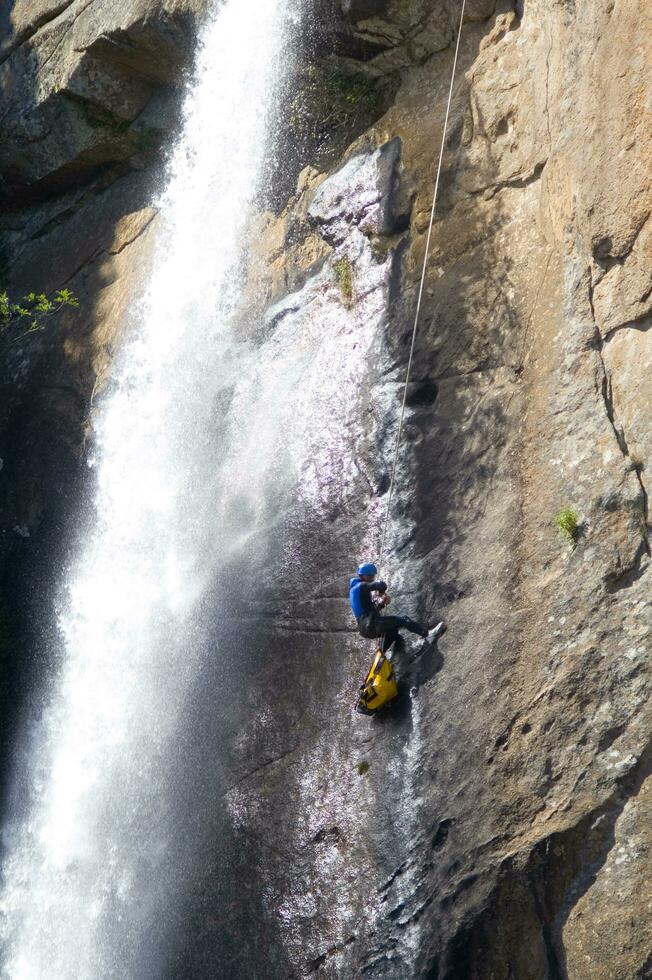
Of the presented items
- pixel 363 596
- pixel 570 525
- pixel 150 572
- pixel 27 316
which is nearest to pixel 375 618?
pixel 363 596

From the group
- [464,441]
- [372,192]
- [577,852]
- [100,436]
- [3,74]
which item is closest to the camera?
[577,852]

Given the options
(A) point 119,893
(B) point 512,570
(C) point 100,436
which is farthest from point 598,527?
(C) point 100,436

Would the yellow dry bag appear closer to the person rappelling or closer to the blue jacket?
the person rappelling

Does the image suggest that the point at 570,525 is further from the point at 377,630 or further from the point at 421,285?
the point at 421,285

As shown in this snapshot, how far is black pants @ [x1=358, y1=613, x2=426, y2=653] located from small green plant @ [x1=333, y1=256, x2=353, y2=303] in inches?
162

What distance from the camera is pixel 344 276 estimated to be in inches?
472

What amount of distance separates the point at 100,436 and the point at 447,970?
Answer: 9144 mm

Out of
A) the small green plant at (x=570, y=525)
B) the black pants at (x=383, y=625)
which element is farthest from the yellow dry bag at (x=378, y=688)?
the small green plant at (x=570, y=525)

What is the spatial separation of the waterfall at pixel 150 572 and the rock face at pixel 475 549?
111 cm

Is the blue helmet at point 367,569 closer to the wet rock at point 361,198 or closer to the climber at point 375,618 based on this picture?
the climber at point 375,618

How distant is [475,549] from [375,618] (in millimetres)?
1093

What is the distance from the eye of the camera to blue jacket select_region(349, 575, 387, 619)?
919 centimetres

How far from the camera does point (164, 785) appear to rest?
435 inches

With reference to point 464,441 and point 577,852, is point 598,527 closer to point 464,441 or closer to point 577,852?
point 464,441
